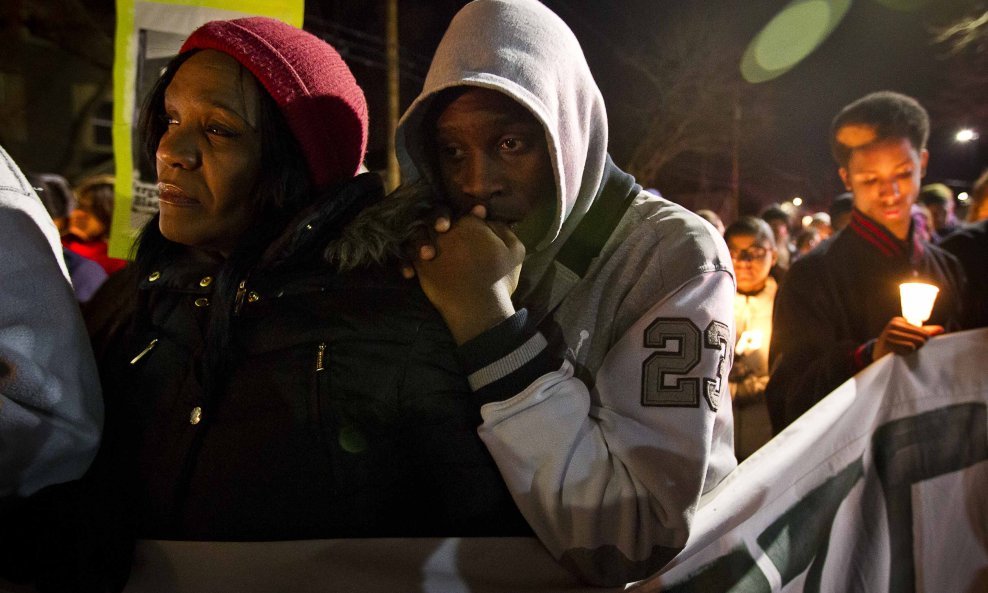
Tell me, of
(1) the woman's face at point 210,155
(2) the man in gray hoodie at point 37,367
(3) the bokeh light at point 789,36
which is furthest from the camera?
(3) the bokeh light at point 789,36

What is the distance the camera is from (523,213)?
1.78 metres

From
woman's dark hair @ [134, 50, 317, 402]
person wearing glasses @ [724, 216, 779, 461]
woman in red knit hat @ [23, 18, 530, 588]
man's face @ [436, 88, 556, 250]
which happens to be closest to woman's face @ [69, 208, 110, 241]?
woman's dark hair @ [134, 50, 317, 402]

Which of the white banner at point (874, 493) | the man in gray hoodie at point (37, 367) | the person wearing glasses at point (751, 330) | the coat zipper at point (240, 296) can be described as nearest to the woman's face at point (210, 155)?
the coat zipper at point (240, 296)

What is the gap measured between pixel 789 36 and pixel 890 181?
25.5 metres

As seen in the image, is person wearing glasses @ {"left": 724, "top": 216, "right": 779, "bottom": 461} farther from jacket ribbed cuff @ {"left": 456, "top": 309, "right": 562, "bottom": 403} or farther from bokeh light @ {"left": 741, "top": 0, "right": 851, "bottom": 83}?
bokeh light @ {"left": 741, "top": 0, "right": 851, "bottom": 83}

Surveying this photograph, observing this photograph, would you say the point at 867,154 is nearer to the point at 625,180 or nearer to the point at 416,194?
the point at 625,180

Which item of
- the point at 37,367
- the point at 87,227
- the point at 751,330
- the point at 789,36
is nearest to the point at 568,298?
the point at 37,367

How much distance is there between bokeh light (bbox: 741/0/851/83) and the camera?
22.3 meters

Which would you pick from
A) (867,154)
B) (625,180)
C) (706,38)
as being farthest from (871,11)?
(625,180)

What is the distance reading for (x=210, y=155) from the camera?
5.44ft

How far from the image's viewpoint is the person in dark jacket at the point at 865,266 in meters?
3.30

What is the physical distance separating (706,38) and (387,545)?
77.4ft

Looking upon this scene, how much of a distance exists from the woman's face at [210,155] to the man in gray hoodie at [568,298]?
0.42 m

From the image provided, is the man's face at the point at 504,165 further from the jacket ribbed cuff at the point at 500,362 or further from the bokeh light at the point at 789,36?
the bokeh light at the point at 789,36
